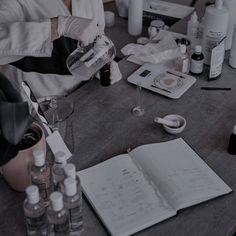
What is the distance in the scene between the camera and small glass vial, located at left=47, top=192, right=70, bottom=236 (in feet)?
2.66

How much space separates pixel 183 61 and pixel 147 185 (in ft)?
1.89

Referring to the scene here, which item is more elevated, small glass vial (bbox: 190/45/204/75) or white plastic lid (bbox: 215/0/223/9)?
white plastic lid (bbox: 215/0/223/9)

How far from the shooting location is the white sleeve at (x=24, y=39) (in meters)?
1.22

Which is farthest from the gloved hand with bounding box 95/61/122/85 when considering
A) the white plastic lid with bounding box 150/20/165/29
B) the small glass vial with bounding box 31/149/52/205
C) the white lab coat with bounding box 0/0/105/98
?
the small glass vial with bounding box 31/149/52/205

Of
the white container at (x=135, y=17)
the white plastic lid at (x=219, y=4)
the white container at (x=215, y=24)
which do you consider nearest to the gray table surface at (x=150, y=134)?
the white container at (x=215, y=24)

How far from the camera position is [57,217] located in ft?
2.81

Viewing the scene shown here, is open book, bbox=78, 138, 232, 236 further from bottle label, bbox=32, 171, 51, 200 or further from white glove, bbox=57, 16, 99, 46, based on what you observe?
white glove, bbox=57, 16, 99, 46

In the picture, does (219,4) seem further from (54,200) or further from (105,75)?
(54,200)

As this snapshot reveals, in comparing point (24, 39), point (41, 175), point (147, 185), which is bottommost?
point (147, 185)

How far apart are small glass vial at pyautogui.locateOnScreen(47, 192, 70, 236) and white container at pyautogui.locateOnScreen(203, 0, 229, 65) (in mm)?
892

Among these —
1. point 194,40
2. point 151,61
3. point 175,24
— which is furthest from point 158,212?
point 175,24

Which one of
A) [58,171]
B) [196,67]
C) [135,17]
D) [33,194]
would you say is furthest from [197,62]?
[33,194]

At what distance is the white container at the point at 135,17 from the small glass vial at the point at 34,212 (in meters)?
1.17

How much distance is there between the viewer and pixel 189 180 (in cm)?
105
